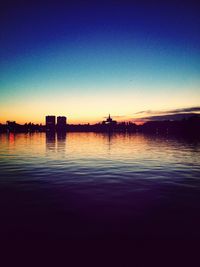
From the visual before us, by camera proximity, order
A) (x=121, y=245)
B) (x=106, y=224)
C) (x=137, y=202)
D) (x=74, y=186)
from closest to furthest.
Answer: (x=121, y=245) < (x=106, y=224) < (x=137, y=202) < (x=74, y=186)

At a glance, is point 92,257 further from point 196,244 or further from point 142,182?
point 142,182

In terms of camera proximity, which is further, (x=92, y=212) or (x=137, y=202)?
(x=137, y=202)

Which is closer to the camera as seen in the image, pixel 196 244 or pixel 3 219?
pixel 196 244

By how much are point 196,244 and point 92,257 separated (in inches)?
154

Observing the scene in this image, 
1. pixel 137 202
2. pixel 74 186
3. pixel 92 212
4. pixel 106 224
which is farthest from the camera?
pixel 74 186

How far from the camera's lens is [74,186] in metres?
16.7

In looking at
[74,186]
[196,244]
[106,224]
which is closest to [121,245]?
[106,224]

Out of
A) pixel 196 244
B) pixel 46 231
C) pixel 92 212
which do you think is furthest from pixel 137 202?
pixel 46 231

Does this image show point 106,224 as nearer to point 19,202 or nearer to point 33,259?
point 33,259

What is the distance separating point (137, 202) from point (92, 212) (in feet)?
9.92

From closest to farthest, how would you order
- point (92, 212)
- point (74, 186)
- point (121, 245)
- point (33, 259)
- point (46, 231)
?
point (33, 259), point (121, 245), point (46, 231), point (92, 212), point (74, 186)

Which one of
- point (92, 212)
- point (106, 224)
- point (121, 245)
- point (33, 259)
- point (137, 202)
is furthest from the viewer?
point (137, 202)

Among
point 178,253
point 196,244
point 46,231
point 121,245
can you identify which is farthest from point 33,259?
point 196,244

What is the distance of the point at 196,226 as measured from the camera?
9.59 metres
